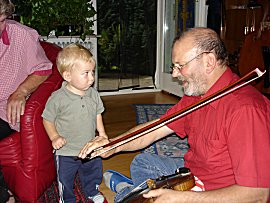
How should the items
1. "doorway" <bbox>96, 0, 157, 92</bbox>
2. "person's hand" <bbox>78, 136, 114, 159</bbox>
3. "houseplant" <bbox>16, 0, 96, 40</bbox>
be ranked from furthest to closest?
Answer: "doorway" <bbox>96, 0, 157, 92</bbox> < "houseplant" <bbox>16, 0, 96, 40</bbox> < "person's hand" <bbox>78, 136, 114, 159</bbox>

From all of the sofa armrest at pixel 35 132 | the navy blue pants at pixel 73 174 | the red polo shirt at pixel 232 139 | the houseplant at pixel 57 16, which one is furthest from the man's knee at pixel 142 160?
the houseplant at pixel 57 16

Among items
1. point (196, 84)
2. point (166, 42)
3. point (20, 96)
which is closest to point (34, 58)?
point (20, 96)

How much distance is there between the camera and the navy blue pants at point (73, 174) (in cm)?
200

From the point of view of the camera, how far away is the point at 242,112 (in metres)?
1.22

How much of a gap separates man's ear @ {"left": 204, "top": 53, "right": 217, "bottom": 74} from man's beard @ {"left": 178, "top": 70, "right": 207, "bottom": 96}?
0.03 metres

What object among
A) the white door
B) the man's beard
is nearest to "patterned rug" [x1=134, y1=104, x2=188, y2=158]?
the white door

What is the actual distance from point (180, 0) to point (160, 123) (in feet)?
12.1

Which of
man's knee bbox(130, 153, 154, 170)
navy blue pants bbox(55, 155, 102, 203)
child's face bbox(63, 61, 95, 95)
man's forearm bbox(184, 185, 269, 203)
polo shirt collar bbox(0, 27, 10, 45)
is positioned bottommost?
navy blue pants bbox(55, 155, 102, 203)

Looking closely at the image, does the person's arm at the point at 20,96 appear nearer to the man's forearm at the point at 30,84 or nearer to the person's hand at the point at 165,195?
the man's forearm at the point at 30,84

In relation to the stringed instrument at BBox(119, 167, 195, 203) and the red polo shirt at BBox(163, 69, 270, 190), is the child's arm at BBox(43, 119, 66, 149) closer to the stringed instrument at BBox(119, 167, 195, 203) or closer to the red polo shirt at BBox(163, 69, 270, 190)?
Answer: the stringed instrument at BBox(119, 167, 195, 203)

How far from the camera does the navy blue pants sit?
200 centimetres

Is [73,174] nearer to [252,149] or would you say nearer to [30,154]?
[30,154]

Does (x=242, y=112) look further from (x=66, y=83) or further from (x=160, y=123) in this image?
(x=66, y=83)

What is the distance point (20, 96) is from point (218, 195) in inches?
48.0
